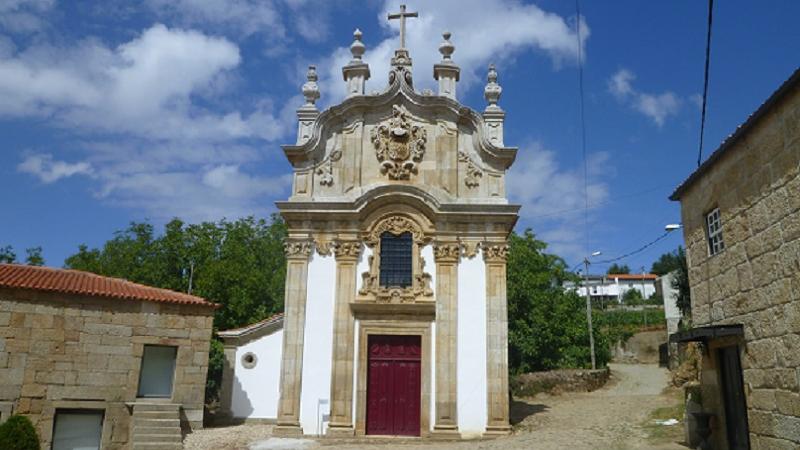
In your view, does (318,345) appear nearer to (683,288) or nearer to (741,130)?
(741,130)

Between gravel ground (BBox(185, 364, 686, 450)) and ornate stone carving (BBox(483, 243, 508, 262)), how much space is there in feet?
14.4

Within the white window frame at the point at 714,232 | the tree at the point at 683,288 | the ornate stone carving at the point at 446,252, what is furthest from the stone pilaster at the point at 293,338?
the tree at the point at 683,288

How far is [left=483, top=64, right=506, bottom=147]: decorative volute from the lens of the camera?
672 inches

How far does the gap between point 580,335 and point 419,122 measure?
728 inches

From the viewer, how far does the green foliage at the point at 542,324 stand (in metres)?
30.3

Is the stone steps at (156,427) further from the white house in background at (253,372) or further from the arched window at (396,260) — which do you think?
the arched window at (396,260)

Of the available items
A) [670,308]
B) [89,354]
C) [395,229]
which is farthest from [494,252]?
[670,308]

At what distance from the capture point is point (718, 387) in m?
10.7

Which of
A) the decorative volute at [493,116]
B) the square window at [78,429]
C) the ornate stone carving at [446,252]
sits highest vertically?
the decorative volute at [493,116]

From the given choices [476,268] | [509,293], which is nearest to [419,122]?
[476,268]

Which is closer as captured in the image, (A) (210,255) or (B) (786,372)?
(B) (786,372)

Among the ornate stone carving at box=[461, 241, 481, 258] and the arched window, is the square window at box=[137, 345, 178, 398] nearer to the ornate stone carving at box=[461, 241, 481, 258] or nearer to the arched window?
the arched window

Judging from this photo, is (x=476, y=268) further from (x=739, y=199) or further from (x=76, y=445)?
(x=76, y=445)

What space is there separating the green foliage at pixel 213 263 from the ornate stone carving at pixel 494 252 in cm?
1614
